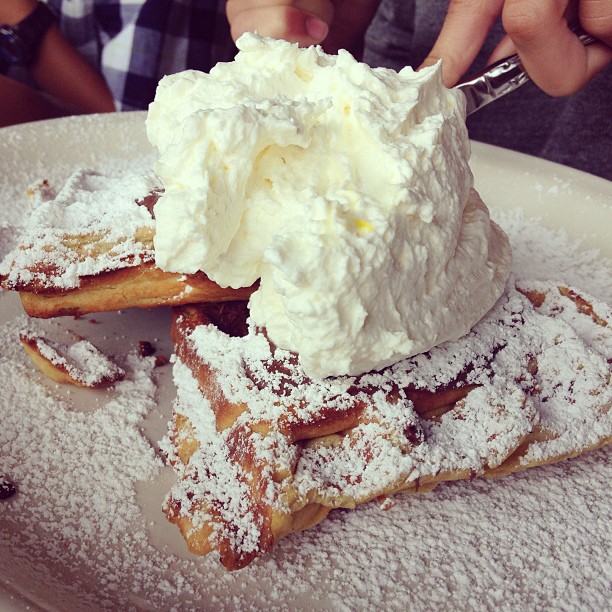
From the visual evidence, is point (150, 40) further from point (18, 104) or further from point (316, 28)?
point (316, 28)

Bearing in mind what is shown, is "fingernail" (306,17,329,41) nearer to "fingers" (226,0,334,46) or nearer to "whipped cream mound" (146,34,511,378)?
"fingers" (226,0,334,46)

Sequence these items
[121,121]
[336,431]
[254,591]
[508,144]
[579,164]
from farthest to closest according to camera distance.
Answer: [508,144] < [579,164] < [121,121] < [336,431] < [254,591]

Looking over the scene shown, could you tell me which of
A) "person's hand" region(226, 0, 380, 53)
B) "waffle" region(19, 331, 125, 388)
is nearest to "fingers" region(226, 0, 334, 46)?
"person's hand" region(226, 0, 380, 53)

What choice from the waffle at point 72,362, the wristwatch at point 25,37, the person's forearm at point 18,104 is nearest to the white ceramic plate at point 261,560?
the waffle at point 72,362

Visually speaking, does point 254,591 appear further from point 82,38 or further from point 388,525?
point 82,38

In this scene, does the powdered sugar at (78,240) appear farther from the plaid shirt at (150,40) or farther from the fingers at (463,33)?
the plaid shirt at (150,40)

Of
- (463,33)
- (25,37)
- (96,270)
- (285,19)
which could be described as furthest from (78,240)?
(25,37)

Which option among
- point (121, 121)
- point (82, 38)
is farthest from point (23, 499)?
point (82, 38)
